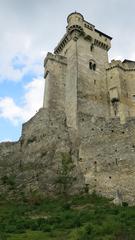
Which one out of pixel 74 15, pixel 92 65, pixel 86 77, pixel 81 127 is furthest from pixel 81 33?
pixel 81 127

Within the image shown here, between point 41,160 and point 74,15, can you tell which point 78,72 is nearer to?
point 74,15

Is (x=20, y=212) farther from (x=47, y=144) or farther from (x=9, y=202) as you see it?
(x=47, y=144)

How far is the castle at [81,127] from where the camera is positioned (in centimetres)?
2658

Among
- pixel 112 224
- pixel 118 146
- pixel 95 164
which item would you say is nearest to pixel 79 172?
pixel 95 164

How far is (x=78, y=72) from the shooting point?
36.7 metres

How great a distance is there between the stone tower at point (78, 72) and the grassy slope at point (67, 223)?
38.0 feet

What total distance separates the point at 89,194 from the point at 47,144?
6785 mm

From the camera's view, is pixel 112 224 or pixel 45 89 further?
pixel 45 89

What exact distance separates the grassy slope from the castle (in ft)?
9.64

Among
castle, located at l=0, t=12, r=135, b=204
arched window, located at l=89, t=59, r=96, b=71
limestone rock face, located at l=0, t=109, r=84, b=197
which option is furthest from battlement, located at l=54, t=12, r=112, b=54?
limestone rock face, located at l=0, t=109, r=84, b=197

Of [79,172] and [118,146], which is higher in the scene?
[118,146]

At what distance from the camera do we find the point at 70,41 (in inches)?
1569

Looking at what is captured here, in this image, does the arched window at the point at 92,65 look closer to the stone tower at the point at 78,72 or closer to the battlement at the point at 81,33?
the stone tower at the point at 78,72

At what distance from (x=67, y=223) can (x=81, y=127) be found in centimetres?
1428
